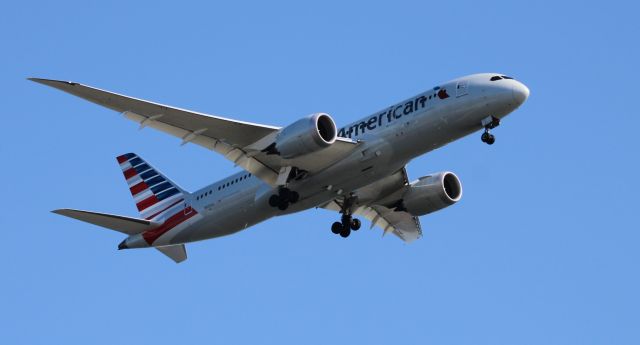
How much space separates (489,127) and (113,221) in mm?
15348

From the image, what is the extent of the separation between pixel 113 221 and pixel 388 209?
1168cm

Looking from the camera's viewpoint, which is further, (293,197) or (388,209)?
(388,209)

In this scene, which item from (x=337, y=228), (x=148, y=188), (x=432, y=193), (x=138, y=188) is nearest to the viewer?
(x=432, y=193)

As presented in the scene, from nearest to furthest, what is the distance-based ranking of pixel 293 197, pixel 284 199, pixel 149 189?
1. pixel 284 199
2. pixel 293 197
3. pixel 149 189

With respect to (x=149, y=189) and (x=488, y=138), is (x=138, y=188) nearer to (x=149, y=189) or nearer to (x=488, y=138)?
(x=149, y=189)

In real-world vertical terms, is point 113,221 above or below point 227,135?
below

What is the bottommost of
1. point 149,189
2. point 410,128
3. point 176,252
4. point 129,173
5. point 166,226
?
point 176,252

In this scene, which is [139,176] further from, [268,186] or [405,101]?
[405,101]

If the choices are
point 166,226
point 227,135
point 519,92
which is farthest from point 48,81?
point 519,92

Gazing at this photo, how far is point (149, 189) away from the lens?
50.9 metres

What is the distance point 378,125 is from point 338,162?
1.97 meters

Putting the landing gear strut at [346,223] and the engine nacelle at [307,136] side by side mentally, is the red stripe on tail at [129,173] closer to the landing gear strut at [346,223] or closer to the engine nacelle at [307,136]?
the landing gear strut at [346,223]

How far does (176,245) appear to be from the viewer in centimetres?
4869

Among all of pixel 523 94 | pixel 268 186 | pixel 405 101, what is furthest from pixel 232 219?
pixel 523 94
